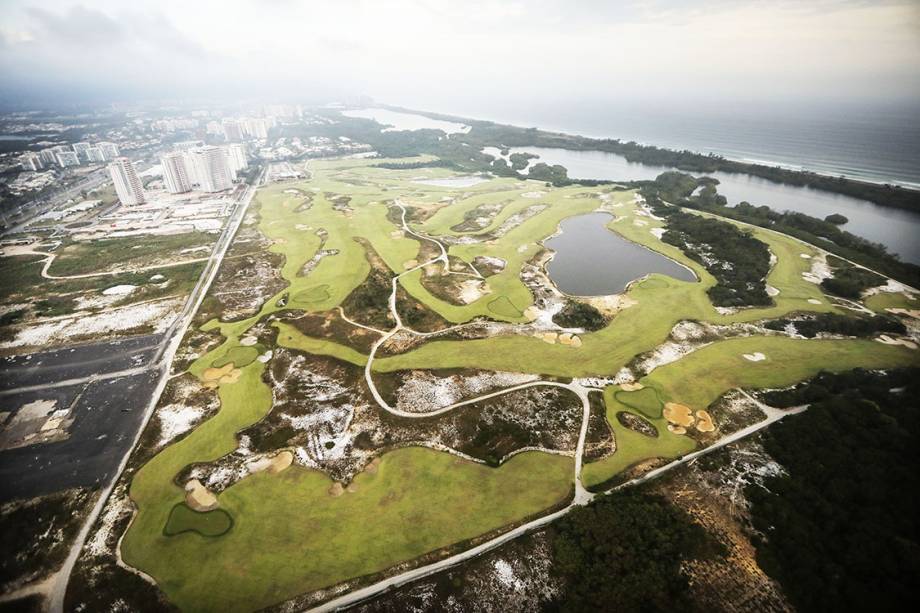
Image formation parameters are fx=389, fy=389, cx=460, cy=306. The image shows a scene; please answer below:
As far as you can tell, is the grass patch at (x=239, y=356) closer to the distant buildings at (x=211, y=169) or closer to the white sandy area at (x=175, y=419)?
the white sandy area at (x=175, y=419)

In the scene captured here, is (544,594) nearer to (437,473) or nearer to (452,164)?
(437,473)

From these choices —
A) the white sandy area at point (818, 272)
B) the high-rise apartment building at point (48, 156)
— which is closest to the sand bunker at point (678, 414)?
the white sandy area at point (818, 272)

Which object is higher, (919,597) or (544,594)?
(919,597)

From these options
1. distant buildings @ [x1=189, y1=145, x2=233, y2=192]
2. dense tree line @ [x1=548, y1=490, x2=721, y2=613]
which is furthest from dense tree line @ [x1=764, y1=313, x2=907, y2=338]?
distant buildings @ [x1=189, y1=145, x2=233, y2=192]

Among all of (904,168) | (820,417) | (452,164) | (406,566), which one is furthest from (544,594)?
(904,168)

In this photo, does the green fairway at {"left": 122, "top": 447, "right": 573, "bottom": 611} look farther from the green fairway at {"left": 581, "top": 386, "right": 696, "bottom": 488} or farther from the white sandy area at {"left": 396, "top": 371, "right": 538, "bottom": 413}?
the white sandy area at {"left": 396, "top": 371, "right": 538, "bottom": 413}

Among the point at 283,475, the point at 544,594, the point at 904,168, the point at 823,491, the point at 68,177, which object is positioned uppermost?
the point at 904,168
